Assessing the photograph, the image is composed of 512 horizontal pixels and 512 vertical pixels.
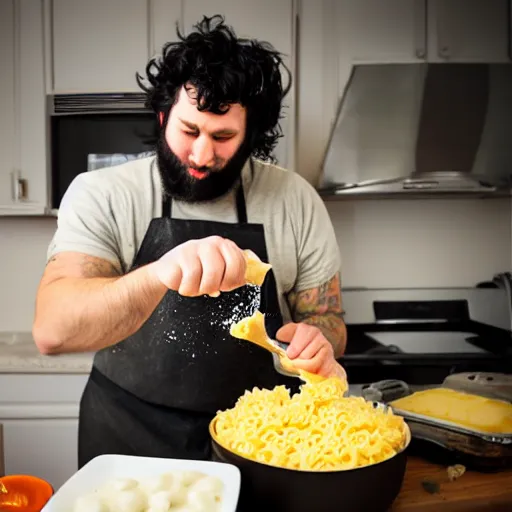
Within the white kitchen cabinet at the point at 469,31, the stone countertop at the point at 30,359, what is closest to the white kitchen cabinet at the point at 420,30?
the white kitchen cabinet at the point at 469,31

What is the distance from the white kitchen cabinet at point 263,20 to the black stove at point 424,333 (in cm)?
38

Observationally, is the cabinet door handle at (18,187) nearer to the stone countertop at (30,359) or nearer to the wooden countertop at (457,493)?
the stone countertop at (30,359)

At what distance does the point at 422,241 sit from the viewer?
1002mm

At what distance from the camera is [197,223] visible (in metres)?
0.89

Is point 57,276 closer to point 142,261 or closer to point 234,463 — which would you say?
point 142,261

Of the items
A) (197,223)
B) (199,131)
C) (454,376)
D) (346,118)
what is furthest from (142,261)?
(454,376)

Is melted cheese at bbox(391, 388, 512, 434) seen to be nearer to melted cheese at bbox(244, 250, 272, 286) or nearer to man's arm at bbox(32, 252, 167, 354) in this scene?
melted cheese at bbox(244, 250, 272, 286)

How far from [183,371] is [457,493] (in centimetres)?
48

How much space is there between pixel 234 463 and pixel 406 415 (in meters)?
0.30

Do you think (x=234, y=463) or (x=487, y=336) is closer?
(x=234, y=463)

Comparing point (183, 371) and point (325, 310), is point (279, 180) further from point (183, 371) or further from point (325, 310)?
point (183, 371)

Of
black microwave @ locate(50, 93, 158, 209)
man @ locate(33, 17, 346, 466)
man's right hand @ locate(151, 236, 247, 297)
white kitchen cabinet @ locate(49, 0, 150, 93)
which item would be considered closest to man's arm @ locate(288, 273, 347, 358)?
man @ locate(33, 17, 346, 466)

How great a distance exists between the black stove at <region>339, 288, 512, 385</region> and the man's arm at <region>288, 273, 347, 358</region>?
3 centimetres

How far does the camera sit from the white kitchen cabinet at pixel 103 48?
35.4 inches
